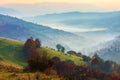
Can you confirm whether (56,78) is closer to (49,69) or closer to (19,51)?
(49,69)

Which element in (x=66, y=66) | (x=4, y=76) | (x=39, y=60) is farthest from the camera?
(x=66, y=66)

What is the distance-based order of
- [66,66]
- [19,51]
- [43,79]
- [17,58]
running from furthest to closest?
1. [19,51]
2. [17,58]
3. [66,66]
4. [43,79]

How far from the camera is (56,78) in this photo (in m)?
35.8

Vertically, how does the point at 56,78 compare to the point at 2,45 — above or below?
below

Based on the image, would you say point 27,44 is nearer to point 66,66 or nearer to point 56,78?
point 66,66

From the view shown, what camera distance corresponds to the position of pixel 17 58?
578ft

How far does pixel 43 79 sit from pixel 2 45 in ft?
549

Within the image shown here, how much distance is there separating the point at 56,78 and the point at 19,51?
154 metres

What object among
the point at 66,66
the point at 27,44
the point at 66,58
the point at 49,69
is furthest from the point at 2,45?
the point at 49,69

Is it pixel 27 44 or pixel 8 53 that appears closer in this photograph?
pixel 8 53

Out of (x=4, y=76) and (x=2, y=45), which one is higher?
(x=2, y=45)

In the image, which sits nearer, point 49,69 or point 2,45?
point 49,69

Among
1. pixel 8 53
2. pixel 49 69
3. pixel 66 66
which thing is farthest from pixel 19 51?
pixel 49 69

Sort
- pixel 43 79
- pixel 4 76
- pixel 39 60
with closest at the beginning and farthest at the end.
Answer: pixel 43 79, pixel 4 76, pixel 39 60
